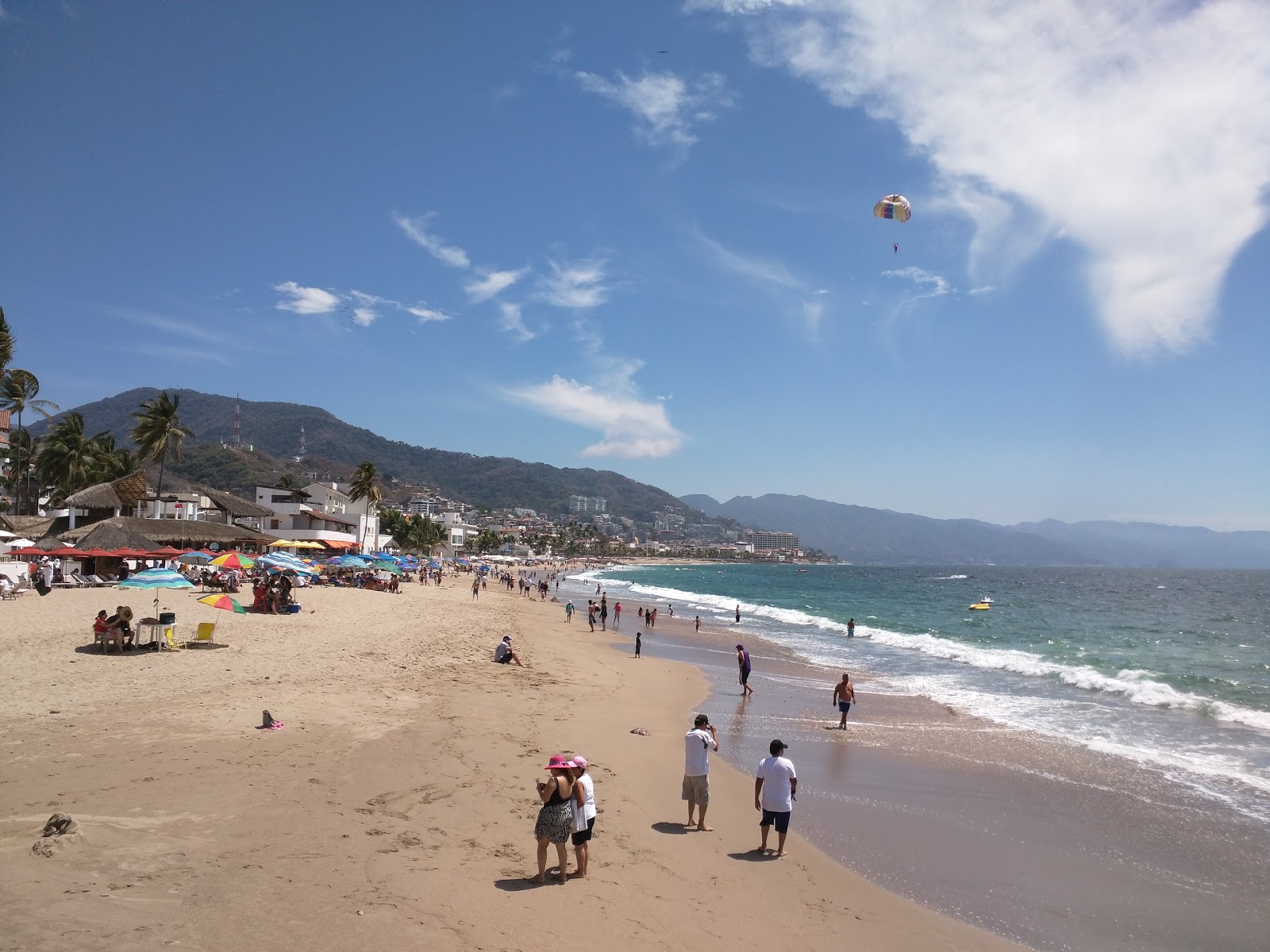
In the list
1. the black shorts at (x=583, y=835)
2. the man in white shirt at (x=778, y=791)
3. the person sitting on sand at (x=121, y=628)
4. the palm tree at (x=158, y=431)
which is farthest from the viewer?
Result: the palm tree at (x=158, y=431)

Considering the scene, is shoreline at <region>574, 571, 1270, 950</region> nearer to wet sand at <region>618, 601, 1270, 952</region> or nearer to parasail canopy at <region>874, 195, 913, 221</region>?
wet sand at <region>618, 601, 1270, 952</region>

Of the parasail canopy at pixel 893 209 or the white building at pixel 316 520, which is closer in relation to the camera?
the parasail canopy at pixel 893 209

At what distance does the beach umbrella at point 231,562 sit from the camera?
19045 millimetres

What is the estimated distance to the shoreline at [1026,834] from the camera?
6.68 metres

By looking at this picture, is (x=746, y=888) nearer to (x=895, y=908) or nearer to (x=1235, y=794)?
(x=895, y=908)

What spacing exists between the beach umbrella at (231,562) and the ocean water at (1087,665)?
56.0 ft

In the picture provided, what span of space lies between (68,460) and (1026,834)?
58.9m

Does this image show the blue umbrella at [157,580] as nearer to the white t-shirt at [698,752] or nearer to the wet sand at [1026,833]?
the wet sand at [1026,833]

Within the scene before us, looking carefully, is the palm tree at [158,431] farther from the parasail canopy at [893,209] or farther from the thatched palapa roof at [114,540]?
the parasail canopy at [893,209]

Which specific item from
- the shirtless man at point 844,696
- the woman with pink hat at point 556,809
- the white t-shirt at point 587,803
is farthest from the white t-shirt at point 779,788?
the shirtless man at point 844,696

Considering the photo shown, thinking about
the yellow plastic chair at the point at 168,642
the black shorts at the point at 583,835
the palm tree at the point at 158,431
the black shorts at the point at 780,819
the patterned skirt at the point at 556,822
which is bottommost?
the yellow plastic chair at the point at 168,642

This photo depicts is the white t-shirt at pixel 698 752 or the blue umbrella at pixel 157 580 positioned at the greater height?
the blue umbrella at pixel 157 580

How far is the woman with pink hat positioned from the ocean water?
916 cm

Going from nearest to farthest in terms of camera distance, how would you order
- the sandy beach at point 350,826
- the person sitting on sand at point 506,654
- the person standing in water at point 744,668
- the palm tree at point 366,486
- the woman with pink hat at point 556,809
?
the sandy beach at point 350,826 < the woman with pink hat at point 556,809 < the person standing in water at point 744,668 < the person sitting on sand at point 506,654 < the palm tree at point 366,486
